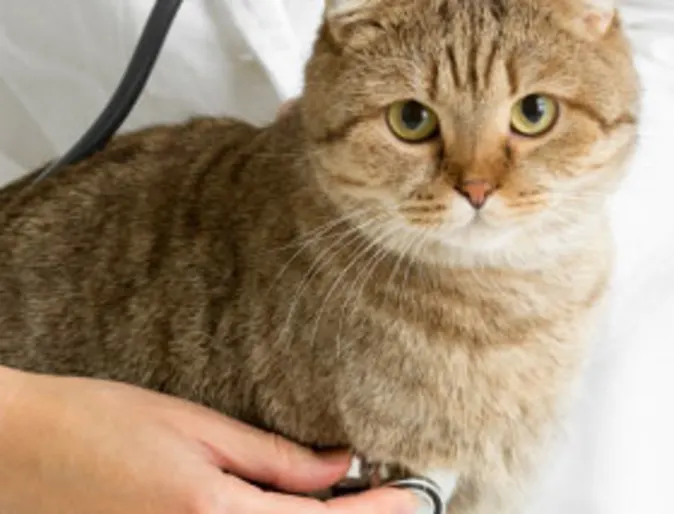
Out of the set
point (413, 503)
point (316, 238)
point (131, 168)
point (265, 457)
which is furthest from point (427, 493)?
point (131, 168)

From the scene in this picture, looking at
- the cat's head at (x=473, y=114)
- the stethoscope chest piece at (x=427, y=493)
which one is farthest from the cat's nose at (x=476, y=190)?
the stethoscope chest piece at (x=427, y=493)

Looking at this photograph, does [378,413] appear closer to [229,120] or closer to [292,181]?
[292,181]

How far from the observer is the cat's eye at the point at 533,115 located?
0.87m

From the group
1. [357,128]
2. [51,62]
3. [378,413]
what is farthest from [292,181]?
[51,62]

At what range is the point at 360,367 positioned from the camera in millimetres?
951

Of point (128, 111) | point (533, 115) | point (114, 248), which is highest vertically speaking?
point (533, 115)

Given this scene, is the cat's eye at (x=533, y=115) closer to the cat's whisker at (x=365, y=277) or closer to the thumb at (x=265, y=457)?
the cat's whisker at (x=365, y=277)

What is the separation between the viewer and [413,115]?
0.88m

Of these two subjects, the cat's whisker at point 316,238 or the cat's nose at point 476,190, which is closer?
the cat's nose at point 476,190

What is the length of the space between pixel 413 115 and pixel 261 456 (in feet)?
1.10

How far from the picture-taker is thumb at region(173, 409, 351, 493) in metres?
0.95

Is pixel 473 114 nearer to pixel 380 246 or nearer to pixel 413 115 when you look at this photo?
pixel 413 115

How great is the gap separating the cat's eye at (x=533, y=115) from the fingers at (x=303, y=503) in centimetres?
34

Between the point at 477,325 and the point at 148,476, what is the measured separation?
12.7 inches
